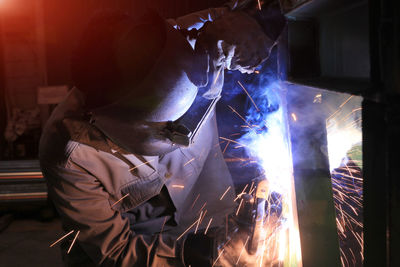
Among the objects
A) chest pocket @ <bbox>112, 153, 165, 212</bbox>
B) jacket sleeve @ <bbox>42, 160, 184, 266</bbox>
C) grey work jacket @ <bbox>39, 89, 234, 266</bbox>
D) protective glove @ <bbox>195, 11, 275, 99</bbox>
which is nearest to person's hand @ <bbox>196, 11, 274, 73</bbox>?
protective glove @ <bbox>195, 11, 275, 99</bbox>

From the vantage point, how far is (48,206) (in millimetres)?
4773

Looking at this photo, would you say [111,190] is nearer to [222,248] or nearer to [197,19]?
[222,248]

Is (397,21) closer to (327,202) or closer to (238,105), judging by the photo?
(327,202)

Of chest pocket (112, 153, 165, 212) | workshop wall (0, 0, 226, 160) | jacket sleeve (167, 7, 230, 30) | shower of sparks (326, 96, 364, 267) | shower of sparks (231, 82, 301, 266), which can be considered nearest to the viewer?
shower of sparks (231, 82, 301, 266)

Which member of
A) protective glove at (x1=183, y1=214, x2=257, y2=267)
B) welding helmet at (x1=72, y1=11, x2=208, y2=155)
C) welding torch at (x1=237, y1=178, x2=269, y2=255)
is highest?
welding helmet at (x1=72, y1=11, x2=208, y2=155)

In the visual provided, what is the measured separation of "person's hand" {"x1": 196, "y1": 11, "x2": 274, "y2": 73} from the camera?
129 cm

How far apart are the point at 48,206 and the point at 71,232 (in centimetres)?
333

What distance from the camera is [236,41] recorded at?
1298 millimetres

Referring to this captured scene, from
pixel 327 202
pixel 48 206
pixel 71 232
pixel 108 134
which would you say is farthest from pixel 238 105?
pixel 48 206

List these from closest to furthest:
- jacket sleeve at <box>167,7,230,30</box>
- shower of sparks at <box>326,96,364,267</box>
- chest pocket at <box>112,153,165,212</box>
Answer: shower of sparks at <box>326,96,364,267</box> < jacket sleeve at <box>167,7,230,30</box> < chest pocket at <box>112,153,165,212</box>

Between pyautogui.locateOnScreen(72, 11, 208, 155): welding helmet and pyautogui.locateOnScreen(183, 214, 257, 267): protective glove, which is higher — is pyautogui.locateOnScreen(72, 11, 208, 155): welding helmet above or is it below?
above

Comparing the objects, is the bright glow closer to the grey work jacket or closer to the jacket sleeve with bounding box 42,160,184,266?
the grey work jacket

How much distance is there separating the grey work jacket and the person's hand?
667 mm

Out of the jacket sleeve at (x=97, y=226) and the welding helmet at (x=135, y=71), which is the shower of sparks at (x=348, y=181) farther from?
the jacket sleeve at (x=97, y=226)
